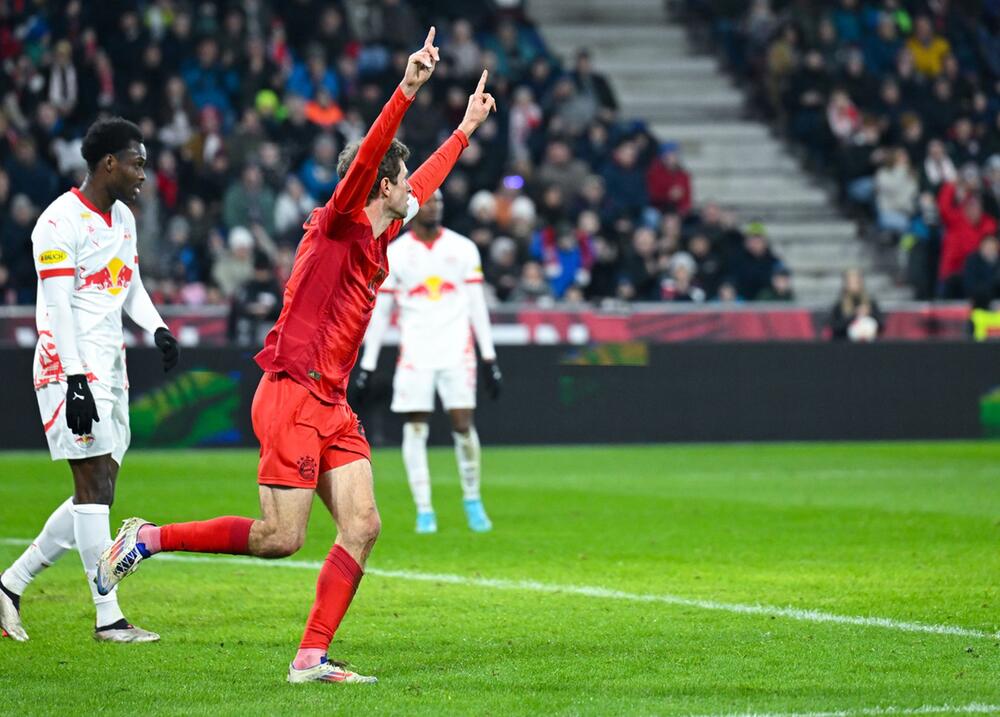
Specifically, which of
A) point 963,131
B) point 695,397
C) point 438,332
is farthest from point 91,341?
point 963,131

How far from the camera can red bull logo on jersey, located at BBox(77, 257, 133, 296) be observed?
8195 mm

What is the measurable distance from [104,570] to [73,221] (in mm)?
1715

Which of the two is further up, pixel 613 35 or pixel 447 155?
pixel 613 35

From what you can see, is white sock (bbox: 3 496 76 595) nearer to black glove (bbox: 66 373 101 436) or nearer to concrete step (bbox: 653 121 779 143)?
black glove (bbox: 66 373 101 436)

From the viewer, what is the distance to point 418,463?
42.0 feet

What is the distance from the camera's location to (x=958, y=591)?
9234 mm

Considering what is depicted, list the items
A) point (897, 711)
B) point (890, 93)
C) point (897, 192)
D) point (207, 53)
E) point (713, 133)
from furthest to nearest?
point (713, 133), point (890, 93), point (897, 192), point (207, 53), point (897, 711)

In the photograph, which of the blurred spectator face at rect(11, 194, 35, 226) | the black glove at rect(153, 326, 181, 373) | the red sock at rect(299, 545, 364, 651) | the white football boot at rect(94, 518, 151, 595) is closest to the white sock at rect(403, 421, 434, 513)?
the black glove at rect(153, 326, 181, 373)

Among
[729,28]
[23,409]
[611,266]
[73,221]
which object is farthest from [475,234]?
[73,221]

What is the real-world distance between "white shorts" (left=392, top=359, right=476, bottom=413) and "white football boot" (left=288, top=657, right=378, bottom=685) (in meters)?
6.12

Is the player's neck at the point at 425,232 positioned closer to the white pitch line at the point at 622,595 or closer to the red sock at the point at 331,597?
the white pitch line at the point at 622,595

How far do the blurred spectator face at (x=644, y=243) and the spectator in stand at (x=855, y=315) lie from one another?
3.02m

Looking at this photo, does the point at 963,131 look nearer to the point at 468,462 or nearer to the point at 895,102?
the point at 895,102

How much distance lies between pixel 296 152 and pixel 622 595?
14.9m
